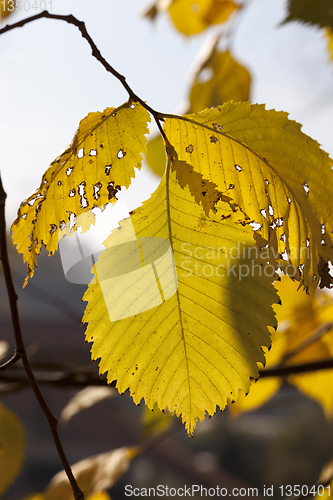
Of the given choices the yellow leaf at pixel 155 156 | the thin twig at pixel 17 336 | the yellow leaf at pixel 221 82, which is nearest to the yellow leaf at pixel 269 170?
the thin twig at pixel 17 336

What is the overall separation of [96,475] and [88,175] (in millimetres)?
754

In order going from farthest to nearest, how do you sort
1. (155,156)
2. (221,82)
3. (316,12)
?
(221,82), (155,156), (316,12)

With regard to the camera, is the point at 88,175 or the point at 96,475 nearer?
the point at 88,175

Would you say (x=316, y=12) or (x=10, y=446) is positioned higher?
(x=316, y=12)

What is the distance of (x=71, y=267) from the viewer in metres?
0.30

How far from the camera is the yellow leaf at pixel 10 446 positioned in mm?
851

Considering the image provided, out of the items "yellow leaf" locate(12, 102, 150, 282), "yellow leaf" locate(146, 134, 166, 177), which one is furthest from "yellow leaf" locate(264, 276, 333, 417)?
"yellow leaf" locate(12, 102, 150, 282)

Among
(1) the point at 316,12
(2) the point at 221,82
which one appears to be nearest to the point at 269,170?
(1) the point at 316,12

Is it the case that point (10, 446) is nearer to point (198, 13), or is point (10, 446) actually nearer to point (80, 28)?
point (80, 28)

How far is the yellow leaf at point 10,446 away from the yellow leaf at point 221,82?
0.83 metres

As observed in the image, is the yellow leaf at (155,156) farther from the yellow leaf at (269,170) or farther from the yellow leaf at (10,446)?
the yellow leaf at (10,446)

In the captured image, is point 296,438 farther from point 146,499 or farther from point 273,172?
point 273,172

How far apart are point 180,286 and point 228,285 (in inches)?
1.5

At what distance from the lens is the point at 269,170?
27cm
